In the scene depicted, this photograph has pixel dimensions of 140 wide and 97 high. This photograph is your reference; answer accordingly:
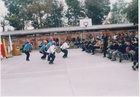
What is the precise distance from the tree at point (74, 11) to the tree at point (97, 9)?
5.72ft

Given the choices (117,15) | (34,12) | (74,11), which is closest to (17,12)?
(34,12)

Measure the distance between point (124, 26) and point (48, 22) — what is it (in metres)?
22.3

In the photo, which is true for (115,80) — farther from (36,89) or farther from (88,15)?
(88,15)

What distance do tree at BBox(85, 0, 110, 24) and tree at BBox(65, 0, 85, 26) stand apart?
174 centimetres

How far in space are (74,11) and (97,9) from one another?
5349mm

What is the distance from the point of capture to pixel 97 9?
47.1m

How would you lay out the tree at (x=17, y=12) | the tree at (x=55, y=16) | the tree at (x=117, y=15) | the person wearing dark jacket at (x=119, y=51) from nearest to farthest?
the person wearing dark jacket at (x=119, y=51) → the tree at (x=17, y=12) → the tree at (x=55, y=16) → the tree at (x=117, y=15)

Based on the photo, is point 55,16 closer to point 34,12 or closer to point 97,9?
point 34,12

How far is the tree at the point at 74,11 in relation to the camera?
159 ft

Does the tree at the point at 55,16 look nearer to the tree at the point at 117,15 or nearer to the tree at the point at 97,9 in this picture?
the tree at the point at 97,9

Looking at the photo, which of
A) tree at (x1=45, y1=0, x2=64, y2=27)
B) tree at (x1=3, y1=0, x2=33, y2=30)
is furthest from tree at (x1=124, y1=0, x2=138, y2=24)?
tree at (x1=3, y1=0, x2=33, y2=30)

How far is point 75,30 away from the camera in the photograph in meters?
28.7

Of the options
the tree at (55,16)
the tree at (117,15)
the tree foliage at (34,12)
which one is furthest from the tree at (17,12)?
the tree at (117,15)

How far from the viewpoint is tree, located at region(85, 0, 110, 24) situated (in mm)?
46781
